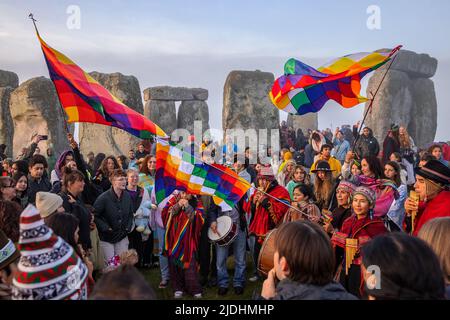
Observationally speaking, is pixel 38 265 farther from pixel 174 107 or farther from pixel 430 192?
pixel 174 107

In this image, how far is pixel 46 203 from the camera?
4586 millimetres

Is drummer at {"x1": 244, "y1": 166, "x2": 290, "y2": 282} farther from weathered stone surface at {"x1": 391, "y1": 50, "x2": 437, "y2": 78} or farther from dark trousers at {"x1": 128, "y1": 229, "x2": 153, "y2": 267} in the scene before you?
weathered stone surface at {"x1": 391, "y1": 50, "x2": 437, "y2": 78}

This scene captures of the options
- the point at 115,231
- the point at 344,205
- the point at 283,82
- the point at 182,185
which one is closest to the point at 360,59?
the point at 283,82

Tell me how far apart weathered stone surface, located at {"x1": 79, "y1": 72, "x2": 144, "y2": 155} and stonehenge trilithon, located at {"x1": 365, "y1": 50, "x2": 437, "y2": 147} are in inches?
380

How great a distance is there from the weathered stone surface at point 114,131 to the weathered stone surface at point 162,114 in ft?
17.8

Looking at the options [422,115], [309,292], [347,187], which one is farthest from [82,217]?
[422,115]

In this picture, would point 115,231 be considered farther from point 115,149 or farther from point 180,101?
point 180,101

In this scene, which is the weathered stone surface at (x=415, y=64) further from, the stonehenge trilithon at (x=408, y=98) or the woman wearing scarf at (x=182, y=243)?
the woman wearing scarf at (x=182, y=243)

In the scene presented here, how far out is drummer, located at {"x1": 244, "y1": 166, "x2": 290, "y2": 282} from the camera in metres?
6.47

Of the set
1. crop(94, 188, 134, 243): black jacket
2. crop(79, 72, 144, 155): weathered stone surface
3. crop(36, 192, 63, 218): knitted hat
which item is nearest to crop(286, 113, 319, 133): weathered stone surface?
crop(79, 72, 144, 155): weathered stone surface

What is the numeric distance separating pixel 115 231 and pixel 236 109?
14.2m

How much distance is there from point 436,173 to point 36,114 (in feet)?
48.8

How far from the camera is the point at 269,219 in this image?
259 inches
